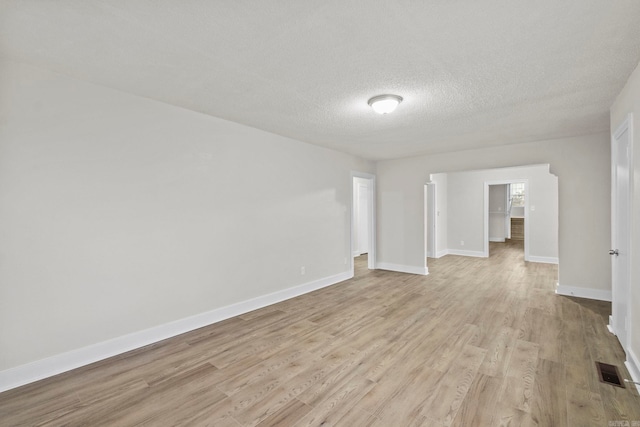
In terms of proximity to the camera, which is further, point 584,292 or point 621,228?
point 584,292

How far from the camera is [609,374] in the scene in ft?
7.48

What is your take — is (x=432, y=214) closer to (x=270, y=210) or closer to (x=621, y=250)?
(x=621, y=250)

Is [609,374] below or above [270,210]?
below

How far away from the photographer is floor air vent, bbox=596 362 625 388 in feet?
7.14

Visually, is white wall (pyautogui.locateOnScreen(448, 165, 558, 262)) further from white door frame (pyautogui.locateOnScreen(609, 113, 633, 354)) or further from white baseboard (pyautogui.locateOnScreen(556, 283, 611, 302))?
white door frame (pyautogui.locateOnScreen(609, 113, 633, 354))

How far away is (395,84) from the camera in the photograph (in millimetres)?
2541

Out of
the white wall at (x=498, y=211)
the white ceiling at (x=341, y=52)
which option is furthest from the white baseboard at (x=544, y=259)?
the white ceiling at (x=341, y=52)

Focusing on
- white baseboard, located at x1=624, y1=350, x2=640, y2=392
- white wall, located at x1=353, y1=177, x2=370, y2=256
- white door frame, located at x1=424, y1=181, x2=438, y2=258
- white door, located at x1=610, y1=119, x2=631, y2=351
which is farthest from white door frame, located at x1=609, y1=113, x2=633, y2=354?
white wall, located at x1=353, y1=177, x2=370, y2=256

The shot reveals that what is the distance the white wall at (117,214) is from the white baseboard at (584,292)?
437 centimetres

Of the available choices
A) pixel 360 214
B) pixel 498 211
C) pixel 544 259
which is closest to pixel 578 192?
pixel 544 259

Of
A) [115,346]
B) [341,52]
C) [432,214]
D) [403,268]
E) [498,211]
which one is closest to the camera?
[341,52]

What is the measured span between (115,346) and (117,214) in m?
1.24

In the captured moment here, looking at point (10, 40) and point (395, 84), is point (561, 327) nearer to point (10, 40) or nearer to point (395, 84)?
point (395, 84)

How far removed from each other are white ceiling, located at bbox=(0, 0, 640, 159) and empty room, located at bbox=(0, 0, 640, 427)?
2 cm
